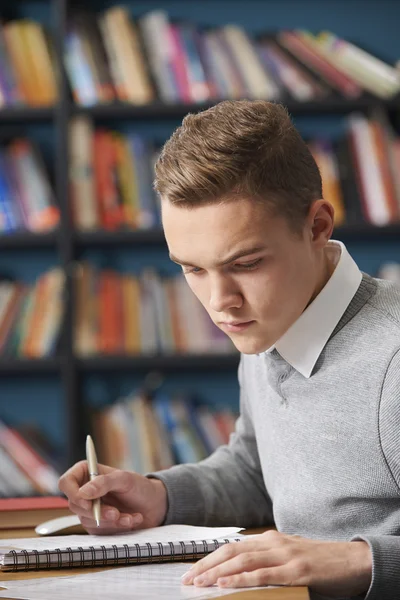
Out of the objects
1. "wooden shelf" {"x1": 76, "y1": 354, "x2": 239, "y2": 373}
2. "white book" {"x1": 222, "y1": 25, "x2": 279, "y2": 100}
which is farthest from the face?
"white book" {"x1": 222, "y1": 25, "x2": 279, "y2": 100}

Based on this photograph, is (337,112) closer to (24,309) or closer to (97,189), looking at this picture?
(97,189)

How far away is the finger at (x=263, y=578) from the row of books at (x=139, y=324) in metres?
2.03

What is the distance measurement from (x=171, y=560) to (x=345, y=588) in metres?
0.22

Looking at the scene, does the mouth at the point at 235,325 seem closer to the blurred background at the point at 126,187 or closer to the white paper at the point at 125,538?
the white paper at the point at 125,538

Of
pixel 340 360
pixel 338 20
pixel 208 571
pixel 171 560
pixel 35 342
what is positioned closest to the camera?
pixel 208 571

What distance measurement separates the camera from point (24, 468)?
2.86m

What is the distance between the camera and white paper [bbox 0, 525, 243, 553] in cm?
104

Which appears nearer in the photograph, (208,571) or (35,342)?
(208,571)

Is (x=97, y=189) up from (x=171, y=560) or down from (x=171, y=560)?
up

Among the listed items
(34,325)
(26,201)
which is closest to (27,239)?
(26,201)

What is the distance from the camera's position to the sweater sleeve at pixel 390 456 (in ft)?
2.91

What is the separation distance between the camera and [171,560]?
39.2 inches

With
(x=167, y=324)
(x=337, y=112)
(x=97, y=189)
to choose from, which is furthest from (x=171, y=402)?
(x=337, y=112)

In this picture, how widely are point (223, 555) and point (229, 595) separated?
0.06 meters
